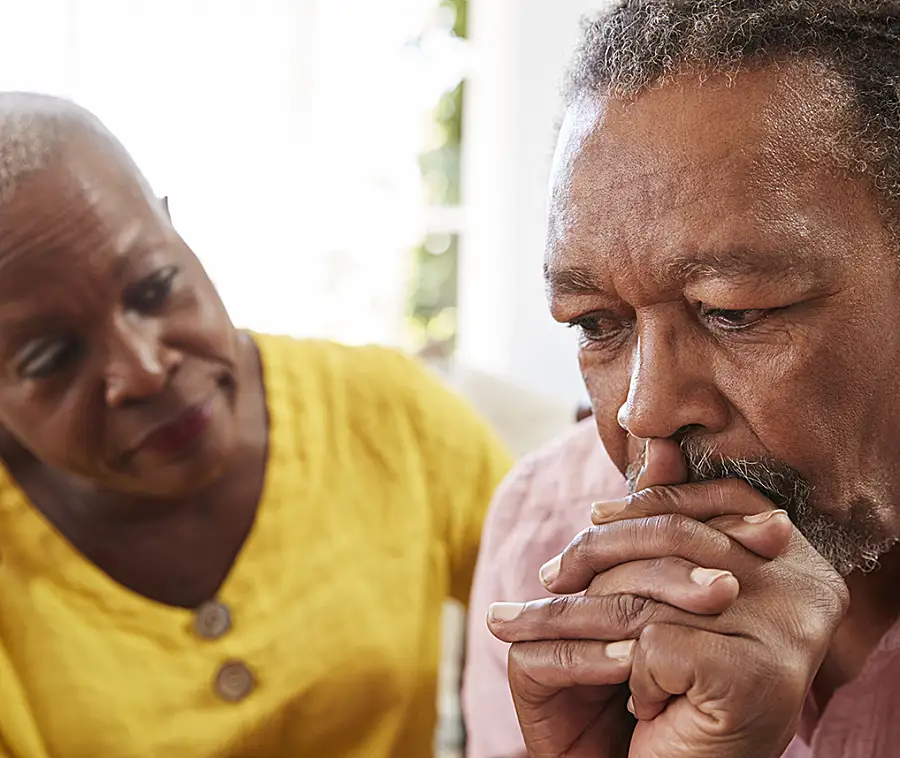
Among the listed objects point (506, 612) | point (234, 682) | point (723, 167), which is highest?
point (723, 167)

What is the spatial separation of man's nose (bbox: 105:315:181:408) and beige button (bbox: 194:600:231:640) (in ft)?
0.90

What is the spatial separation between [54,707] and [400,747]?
16.6 inches

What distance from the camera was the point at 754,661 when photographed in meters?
0.79

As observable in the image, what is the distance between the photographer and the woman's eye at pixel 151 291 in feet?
3.69

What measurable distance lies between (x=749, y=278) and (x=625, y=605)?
0.26m

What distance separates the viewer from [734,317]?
0.90 meters

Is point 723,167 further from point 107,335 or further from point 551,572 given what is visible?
point 107,335

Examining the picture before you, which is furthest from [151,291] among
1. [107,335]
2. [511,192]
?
[511,192]

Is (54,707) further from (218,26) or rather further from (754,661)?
(218,26)

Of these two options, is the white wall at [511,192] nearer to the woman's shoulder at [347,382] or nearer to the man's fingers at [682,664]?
the woman's shoulder at [347,382]

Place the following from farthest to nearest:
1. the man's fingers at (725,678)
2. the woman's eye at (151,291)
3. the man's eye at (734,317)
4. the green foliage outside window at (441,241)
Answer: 1. the green foliage outside window at (441,241)
2. the woman's eye at (151,291)
3. the man's eye at (734,317)
4. the man's fingers at (725,678)

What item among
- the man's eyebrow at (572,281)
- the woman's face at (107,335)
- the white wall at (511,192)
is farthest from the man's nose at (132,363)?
the white wall at (511,192)

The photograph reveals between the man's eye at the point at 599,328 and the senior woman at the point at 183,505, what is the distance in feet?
1.39

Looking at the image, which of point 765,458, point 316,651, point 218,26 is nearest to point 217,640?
point 316,651
